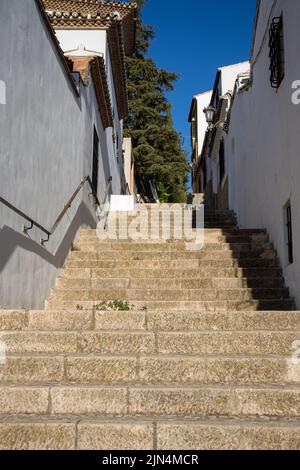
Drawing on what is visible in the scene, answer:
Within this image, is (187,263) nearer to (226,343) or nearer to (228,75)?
(226,343)

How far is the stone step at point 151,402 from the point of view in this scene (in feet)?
10.3

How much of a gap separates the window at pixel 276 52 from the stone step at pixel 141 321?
3925mm

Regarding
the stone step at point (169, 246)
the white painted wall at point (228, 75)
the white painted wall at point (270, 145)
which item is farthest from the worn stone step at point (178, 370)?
the white painted wall at point (228, 75)

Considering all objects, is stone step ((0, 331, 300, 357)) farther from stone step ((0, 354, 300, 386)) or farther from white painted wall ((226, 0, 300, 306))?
white painted wall ((226, 0, 300, 306))

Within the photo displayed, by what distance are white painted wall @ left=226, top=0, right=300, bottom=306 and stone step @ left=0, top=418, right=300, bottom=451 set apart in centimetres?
312

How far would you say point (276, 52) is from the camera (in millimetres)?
6809

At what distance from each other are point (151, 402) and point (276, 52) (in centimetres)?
565

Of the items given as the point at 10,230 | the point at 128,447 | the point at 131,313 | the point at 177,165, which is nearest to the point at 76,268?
the point at 10,230

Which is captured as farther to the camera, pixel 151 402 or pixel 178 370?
pixel 178 370

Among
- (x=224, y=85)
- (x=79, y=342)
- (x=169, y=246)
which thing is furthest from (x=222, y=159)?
(x=79, y=342)

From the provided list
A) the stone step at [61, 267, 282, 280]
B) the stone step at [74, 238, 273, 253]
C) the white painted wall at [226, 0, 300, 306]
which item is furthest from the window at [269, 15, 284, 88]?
the stone step at [61, 267, 282, 280]

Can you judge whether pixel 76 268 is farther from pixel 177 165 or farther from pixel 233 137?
pixel 177 165

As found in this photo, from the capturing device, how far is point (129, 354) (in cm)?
374
